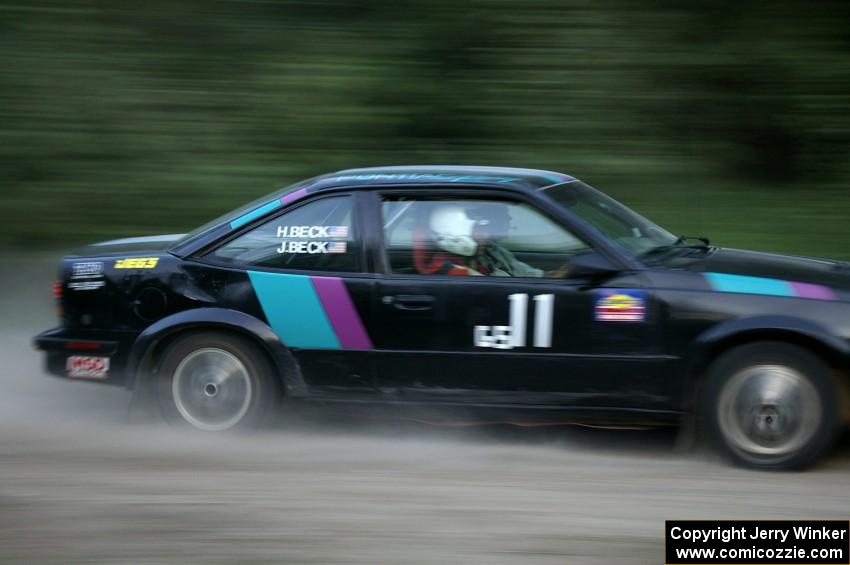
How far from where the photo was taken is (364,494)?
463cm

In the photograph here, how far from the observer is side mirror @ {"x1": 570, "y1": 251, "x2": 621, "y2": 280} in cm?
510

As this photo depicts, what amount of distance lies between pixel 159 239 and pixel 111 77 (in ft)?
15.0

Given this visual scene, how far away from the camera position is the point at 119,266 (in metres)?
5.80

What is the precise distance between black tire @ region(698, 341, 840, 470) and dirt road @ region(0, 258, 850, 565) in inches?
4.6

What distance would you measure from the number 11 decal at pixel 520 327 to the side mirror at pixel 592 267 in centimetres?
18

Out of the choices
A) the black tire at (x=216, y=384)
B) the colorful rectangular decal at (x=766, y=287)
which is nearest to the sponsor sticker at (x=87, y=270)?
the black tire at (x=216, y=384)

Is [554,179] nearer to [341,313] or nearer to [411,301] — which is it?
[411,301]

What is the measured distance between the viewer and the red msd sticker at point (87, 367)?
19.0ft

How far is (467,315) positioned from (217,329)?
1.40 meters

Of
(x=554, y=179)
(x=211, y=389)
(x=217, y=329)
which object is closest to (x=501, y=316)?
(x=554, y=179)

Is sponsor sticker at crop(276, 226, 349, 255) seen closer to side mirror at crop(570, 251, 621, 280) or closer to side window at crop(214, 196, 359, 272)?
side window at crop(214, 196, 359, 272)

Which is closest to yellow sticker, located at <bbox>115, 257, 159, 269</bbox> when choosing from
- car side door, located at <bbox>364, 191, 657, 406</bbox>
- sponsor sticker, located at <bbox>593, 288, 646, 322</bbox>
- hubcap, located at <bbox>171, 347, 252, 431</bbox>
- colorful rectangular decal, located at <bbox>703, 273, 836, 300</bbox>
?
hubcap, located at <bbox>171, 347, 252, 431</bbox>

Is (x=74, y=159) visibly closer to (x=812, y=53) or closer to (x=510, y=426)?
(x=510, y=426)

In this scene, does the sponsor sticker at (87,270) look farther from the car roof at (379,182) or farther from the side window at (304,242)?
the side window at (304,242)
